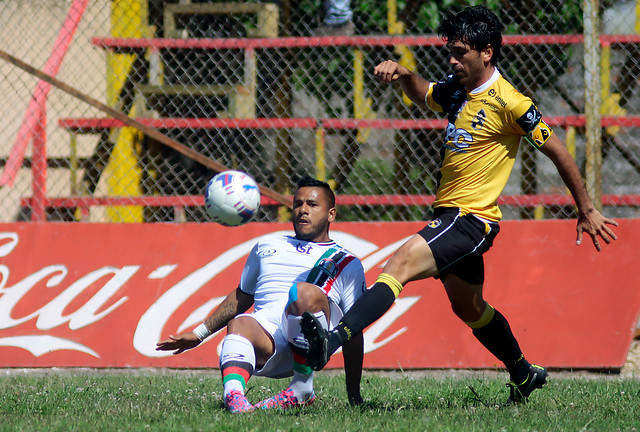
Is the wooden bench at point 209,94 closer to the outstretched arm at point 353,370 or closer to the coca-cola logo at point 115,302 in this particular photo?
the coca-cola logo at point 115,302

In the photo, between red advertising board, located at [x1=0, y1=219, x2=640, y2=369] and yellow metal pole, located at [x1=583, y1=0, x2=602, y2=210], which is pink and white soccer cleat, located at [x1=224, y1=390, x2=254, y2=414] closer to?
red advertising board, located at [x1=0, y1=219, x2=640, y2=369]

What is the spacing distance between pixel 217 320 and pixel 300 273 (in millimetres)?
554

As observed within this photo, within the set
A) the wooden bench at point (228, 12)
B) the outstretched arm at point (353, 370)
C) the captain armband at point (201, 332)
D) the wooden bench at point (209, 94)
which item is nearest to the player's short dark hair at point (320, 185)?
the outstretched arm at point (353, 370)

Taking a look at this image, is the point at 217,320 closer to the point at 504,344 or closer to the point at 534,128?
the point at 504,344

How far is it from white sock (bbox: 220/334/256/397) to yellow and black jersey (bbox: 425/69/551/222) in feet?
4.55

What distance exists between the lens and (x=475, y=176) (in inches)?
167

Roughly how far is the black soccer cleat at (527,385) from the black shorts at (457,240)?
2.34ft

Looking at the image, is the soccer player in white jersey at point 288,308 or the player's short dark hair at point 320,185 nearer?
the soccer player in white jersey at point 288,308

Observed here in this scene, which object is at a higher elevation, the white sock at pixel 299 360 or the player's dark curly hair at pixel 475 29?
the player's dark curly hair at pixel 475 29

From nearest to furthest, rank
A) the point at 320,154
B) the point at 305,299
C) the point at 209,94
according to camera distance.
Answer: the point at 305,299 < the point at 320,154 < the point at 209,94

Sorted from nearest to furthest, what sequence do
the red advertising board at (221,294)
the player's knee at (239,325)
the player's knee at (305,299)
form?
the player's knee at (305,299)
the player's knee at (239,325)
the red advertising board at (221,294)

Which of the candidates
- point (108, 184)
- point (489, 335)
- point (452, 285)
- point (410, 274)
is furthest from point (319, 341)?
point (108, 184)

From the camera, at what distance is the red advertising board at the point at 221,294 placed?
20.9ft

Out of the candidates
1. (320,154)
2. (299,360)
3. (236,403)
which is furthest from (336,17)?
(236,403)
